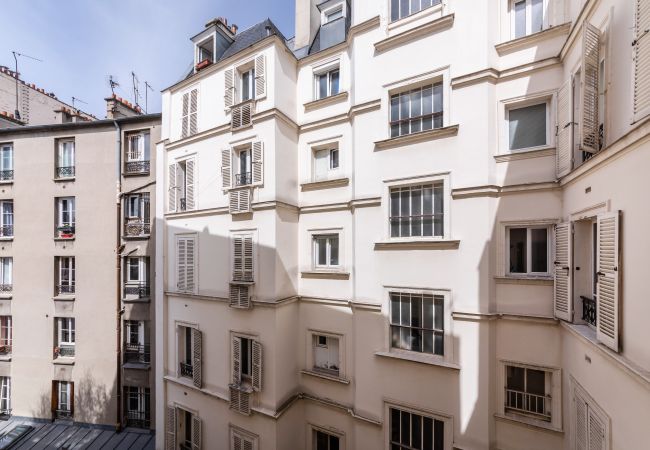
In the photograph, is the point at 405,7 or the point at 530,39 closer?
the point at 530,39

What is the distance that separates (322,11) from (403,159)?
7.02m

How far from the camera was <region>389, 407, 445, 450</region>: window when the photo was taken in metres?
7.86

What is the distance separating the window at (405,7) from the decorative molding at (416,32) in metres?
0.68

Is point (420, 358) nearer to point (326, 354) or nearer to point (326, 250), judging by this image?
point (326, 354)

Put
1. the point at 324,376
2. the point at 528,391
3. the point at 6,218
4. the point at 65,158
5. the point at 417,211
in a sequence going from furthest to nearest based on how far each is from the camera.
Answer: the point at 6,218, the point at 65,158, the point at 324,376, the point at 417,211, the point at 528,391

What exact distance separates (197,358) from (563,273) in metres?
11.3

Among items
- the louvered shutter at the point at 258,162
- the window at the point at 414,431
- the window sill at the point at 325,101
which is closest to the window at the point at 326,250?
the louvered shutter at the point at 258,162

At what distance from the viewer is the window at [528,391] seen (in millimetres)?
6898

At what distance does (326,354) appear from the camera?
9.94 m

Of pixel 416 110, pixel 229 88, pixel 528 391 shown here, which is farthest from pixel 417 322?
pixel 229 88

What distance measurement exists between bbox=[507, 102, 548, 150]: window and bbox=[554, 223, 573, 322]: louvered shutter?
2087mm

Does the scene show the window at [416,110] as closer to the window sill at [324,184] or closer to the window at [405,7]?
the window sill at [324,184]

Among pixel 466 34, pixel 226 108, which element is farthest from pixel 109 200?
pixel 466 34

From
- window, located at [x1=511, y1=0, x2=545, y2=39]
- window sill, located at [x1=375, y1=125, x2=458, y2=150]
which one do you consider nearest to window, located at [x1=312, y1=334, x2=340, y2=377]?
window sill, located at [x1=375, y1=125, x2=458, y2=150]
